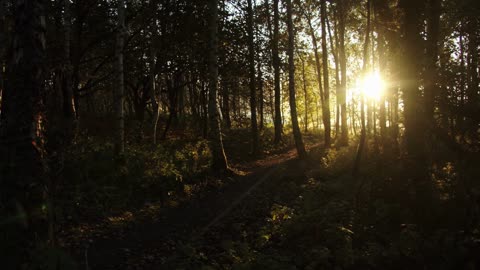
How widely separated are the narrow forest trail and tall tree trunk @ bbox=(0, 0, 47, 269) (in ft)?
4.69

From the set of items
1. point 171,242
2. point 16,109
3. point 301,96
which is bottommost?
point 171,242

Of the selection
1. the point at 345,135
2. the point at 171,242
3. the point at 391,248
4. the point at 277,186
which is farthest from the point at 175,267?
the point at 345,135

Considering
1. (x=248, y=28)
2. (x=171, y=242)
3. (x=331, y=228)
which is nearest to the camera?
(x=331, y=228)

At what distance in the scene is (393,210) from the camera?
25.2ft

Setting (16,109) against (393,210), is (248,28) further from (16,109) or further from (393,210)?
(16,109)

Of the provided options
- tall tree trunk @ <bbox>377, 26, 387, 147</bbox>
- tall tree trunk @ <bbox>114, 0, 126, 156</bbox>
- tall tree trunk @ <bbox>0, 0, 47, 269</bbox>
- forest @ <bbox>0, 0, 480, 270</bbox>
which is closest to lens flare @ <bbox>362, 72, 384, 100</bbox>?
tall tree trunk @ <bbox>377, 26, 387, 147</bbox>

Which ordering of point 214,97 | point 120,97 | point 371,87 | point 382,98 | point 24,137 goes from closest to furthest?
point 24,137
point 120,97
point 214,97
point 382,98
point 371,87

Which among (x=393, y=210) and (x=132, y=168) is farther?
(x=132, y=168)

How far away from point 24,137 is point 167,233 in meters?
5.04

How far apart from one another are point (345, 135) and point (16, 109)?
21.8 metres

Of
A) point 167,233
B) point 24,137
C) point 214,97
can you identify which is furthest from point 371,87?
point 24,137

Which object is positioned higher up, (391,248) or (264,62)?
(264,62)

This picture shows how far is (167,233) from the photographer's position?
796cm

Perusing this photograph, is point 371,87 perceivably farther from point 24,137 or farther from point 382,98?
point 24,137
